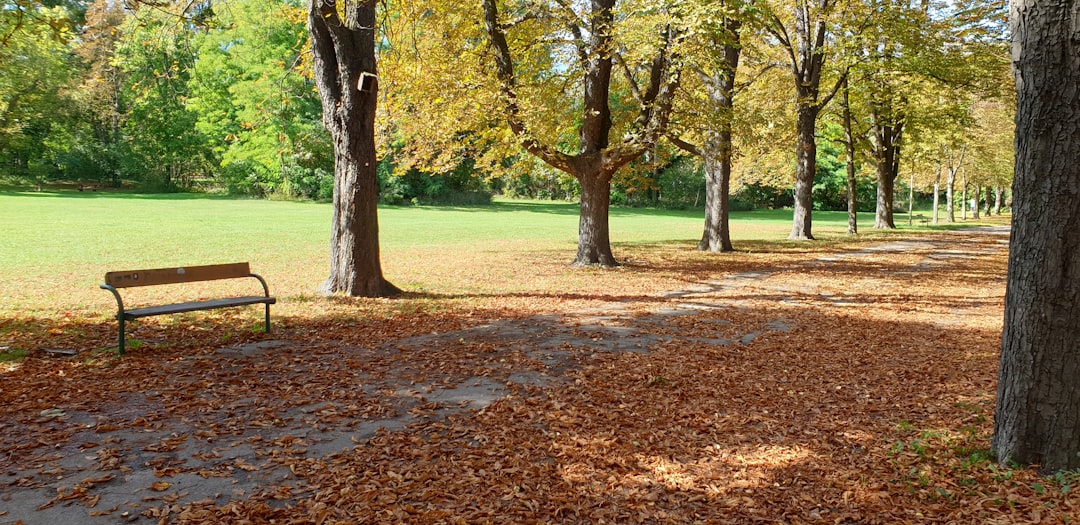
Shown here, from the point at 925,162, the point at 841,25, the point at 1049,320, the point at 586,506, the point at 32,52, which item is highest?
the point at 32,52

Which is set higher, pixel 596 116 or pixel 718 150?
pixel 596 116

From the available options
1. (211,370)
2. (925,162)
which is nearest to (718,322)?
(211,370)

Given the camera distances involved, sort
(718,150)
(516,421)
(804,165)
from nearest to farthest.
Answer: (516,421) < (718,150) < (804,165)

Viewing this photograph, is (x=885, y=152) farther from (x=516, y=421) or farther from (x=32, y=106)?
(x=32, y=106)

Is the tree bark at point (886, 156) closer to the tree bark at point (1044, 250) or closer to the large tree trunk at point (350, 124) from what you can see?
the large tree trunk at point (350, 124)

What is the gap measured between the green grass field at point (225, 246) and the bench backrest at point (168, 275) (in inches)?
116

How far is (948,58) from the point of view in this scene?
22.0m

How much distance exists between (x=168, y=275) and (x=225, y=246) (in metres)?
12.3

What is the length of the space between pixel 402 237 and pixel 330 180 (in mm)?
28176

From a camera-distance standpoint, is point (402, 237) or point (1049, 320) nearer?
point (1049, 320)

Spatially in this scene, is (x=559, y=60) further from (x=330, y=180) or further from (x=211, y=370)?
(x=330, y=180)

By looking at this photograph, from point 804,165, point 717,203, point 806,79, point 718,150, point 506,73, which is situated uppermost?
point 806,79

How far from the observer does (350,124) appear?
1053 centimetres

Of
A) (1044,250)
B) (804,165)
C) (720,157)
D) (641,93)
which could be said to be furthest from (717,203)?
(1044,250)
